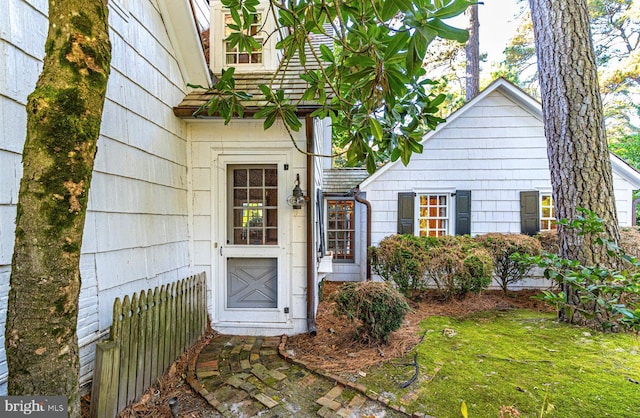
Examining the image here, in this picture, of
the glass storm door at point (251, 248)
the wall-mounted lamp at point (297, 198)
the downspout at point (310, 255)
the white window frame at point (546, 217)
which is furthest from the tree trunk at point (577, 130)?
the glass storm door at point (251, 248)

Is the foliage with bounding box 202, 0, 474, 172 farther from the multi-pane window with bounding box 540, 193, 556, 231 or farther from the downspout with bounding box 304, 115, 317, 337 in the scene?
the multi-pane window with bounding box 540, 193, 556, 231

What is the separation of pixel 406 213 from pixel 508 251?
2.13 metres

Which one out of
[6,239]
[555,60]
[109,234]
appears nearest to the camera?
[6,239]

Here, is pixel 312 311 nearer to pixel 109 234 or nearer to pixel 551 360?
pixel 109 234

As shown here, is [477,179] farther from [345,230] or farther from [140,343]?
[140,343]

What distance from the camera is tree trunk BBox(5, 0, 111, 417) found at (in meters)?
1.05

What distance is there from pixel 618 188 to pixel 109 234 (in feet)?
29.4

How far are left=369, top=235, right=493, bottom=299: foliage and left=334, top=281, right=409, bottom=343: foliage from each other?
6.62ft

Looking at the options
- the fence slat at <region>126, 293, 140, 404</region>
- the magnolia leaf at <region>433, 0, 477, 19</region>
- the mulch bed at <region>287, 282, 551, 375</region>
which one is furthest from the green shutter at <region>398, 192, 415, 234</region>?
the magnolia leaf at <region>433, 0, 477, 19</region>

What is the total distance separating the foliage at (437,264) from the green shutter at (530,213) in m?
1.54

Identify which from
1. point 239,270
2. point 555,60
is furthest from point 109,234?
point 555,60

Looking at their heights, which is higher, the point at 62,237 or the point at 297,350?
the point at 62,237

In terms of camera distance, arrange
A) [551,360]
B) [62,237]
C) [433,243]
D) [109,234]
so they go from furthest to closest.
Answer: [433,243]
[551,360]
[109,234]
[62,237]

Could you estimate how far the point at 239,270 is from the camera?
3992 millimetres
